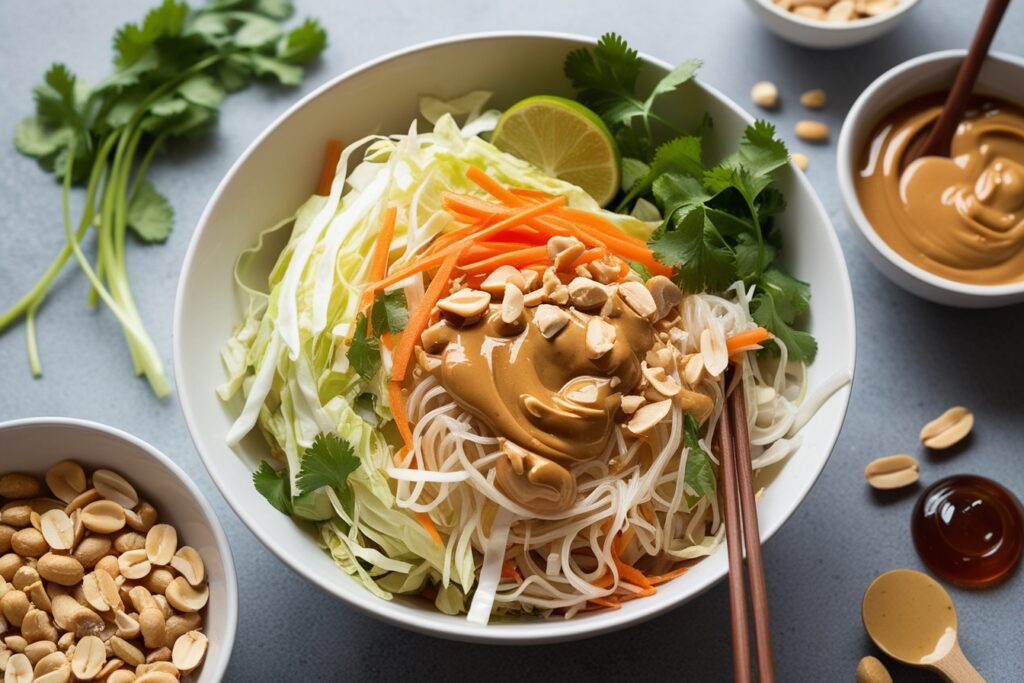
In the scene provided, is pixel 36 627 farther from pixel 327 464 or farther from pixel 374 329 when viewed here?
pixel 374 329

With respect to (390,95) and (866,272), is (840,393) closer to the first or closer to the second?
(866,272)

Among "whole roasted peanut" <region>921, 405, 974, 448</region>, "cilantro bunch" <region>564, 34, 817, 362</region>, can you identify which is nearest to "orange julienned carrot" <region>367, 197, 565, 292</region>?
"cilantro bunch" <region>564, 34, 817, 362</region>

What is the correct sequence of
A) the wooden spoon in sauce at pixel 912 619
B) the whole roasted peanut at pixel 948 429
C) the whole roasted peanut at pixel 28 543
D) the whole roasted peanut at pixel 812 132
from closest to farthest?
the whole roasted peanut at pixel 28 543, the wooden spoon in sauce at pixel 912 619, the whole roasted peanut at pixel 948 429, the whole roasted peanut at pixel 812 132

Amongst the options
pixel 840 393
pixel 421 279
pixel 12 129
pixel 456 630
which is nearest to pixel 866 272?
pixel 840 393

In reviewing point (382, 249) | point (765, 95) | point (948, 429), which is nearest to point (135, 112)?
point (382, 249)

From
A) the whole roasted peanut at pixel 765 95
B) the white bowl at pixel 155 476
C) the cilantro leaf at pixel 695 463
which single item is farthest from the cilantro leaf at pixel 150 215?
the whole roasted peanut at pixel 765 95

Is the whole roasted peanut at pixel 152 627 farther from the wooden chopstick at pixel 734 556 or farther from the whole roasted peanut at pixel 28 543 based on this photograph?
the wooden chopstick at pixel 734 556
